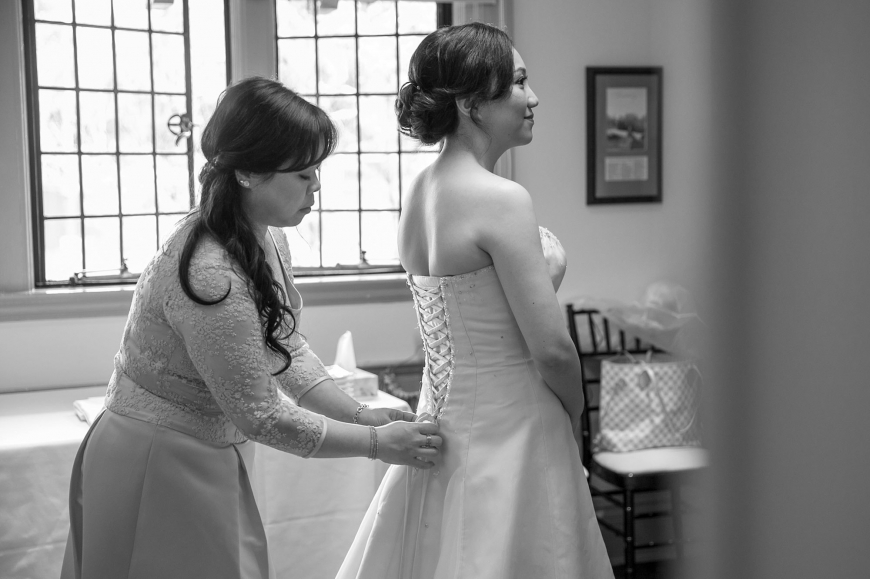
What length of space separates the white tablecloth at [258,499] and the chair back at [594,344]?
124 cm

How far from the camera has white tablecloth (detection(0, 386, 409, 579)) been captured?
7.77 ft

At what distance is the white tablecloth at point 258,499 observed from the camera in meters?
2.37

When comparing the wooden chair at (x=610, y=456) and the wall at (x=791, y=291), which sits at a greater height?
the wall at (x=791, y=291)

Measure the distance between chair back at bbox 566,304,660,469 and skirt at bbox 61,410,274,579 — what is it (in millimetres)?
2432

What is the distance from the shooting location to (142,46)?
355 centimetres

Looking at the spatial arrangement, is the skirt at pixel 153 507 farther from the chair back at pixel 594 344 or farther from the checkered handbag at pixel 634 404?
the chair back at pixel 594 344

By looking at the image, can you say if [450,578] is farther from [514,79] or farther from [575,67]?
[575,67]

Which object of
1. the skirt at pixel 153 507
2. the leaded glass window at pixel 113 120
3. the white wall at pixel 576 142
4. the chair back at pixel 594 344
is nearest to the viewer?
the skirt at pixel 153 507

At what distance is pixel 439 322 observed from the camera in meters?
1.63

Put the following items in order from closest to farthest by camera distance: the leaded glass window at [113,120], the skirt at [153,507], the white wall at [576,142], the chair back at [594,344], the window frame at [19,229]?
1. the skirt at [153,507]
2. the window frame at [19,229]
3. the leaded glass window at [113,120]
4. the chair back at [594,344]
5. the white wall at [576,142]

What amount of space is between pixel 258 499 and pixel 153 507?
1.10 metres

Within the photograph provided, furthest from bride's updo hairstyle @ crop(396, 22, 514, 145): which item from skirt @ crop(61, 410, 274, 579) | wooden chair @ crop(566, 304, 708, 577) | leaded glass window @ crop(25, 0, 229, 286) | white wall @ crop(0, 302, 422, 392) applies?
white wall @ crop(0, 302, 422, 392)

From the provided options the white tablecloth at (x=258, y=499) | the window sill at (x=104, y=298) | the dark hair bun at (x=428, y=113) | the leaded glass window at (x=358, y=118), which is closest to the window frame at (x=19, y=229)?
the window sill at (x=104, y=298)

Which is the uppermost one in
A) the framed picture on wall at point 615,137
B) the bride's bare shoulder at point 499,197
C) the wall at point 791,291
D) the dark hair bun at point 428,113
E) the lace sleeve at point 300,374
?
the framed picture on wall at point 615,137
